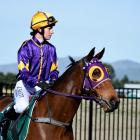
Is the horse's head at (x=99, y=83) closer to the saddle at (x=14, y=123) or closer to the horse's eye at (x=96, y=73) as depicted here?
the horse's eye at (x=96, y=73)

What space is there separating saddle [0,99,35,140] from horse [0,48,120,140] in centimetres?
7

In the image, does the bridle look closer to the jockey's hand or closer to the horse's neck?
the horse's neck

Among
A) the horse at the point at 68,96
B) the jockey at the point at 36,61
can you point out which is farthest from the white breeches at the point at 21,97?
the horse at the point at 68,96

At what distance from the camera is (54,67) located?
902 cm

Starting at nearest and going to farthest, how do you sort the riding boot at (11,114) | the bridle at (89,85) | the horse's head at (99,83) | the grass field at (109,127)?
the horse's head at (99,83)
the bridle at (89,85)
the riding boot at (11,114)
the grass field at (109,127)

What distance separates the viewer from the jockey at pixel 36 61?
342 inches

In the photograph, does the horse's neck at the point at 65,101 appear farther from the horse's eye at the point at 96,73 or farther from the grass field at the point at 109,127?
A: the grass field at the point at 109,127

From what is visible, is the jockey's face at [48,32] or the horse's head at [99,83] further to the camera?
the jockey's face at [48,32]

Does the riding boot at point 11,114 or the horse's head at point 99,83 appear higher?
the horse's head at point 99,83

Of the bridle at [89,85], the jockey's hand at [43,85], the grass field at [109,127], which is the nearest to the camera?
the bridle at [89,85]

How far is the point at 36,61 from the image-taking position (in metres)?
8.81

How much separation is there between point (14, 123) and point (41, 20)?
59.9 inches

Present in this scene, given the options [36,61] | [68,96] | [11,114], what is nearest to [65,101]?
[68,96]

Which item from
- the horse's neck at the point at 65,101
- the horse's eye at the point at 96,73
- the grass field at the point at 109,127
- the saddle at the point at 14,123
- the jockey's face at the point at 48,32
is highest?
the jockey's face at the point at 48,32
